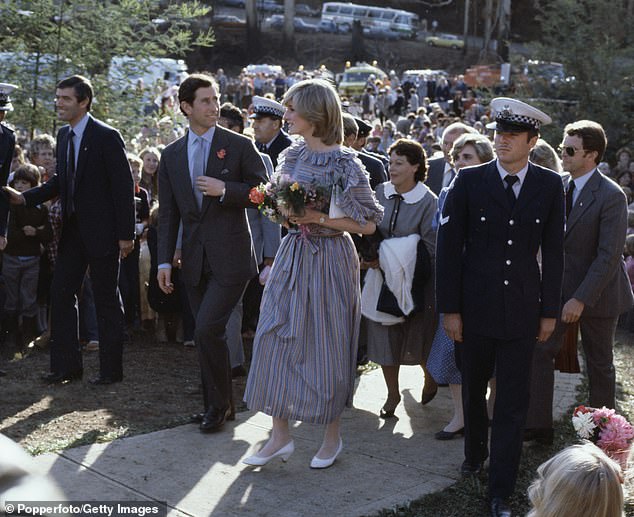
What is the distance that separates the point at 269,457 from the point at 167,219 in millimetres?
1700

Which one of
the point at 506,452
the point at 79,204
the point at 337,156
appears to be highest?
the point at 337,156

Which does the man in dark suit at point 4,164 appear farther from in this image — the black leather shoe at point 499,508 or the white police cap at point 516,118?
the black leather shoe at point 499,508

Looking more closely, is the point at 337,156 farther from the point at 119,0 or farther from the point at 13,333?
the point at 119,0

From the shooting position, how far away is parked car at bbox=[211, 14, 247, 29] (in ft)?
212

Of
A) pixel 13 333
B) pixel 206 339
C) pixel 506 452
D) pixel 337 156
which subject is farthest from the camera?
pixel 13 333

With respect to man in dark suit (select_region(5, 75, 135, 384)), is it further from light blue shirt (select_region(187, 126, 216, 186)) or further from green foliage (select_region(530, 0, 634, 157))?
green foliage (select_region(530, 0, 634, 157))

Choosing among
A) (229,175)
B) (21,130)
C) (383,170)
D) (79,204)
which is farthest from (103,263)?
(21,130)

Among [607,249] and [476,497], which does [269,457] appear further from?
[607,249]

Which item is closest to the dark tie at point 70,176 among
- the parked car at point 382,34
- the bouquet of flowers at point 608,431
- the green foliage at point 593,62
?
the bouquet of flowers at point 608,431

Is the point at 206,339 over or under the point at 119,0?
under

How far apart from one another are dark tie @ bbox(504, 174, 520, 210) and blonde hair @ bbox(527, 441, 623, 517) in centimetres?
210

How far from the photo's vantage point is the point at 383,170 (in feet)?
26.0

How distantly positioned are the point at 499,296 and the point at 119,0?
957 centimetres

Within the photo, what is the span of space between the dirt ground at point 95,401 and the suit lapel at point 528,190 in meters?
2.65
